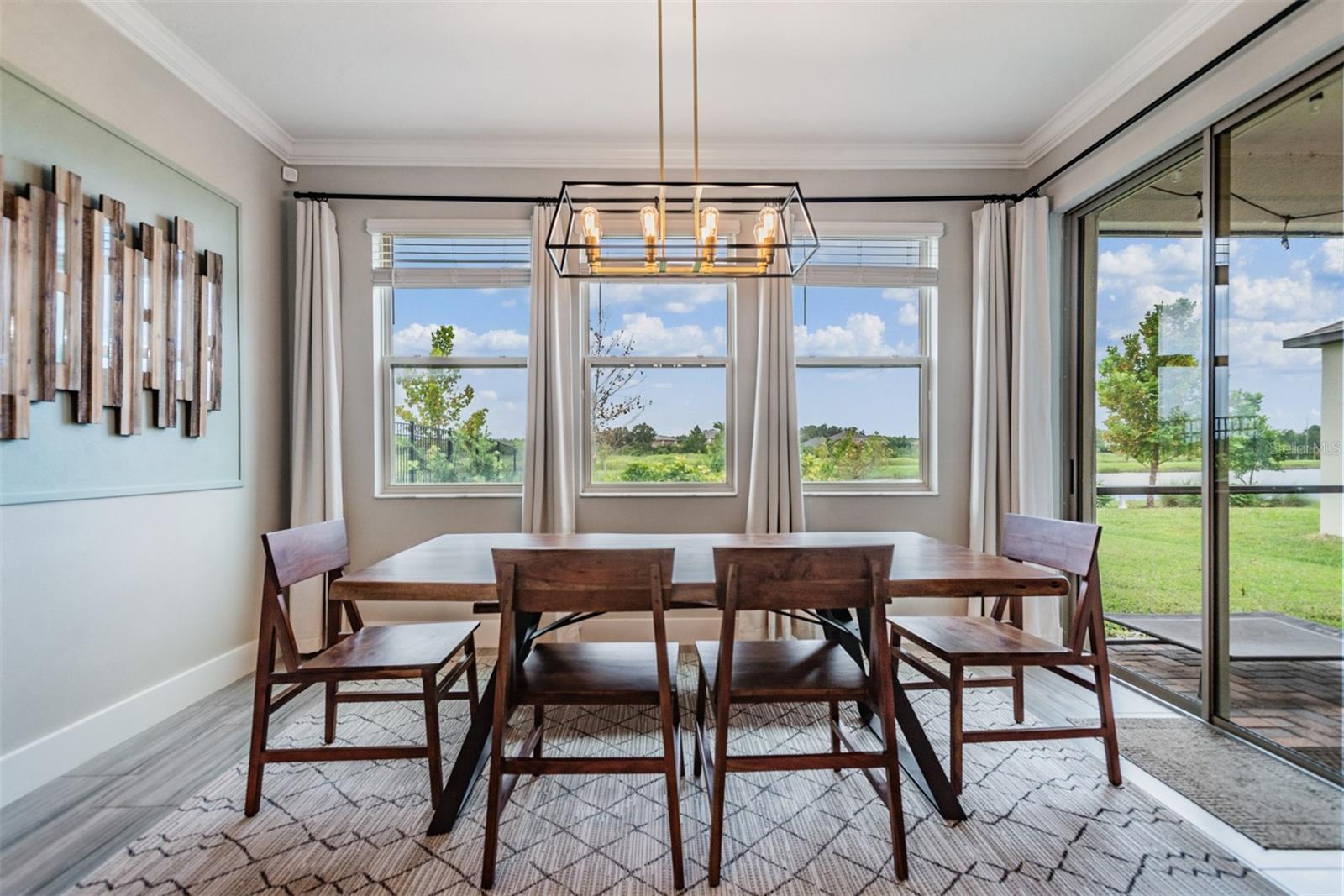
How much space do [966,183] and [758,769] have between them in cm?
335

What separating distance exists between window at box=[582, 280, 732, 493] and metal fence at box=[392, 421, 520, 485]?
20.7 inches

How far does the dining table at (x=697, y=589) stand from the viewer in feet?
5.72

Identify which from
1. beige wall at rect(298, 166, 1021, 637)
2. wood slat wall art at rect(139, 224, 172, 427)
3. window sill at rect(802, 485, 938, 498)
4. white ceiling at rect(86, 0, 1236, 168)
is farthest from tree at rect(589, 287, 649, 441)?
wood slat wall art at rect(139, 224, 172, 427)

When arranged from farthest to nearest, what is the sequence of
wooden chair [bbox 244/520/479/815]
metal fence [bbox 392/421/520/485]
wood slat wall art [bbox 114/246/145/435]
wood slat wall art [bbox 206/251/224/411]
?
1. metal fence [bbox 392/421/520/485]
2. wood slat wall art [bbox 206/251/224/411]
3. wood slat wall art [bbox 114/246/145/435]
4. wooden chair [bbox 244/520/479/815]

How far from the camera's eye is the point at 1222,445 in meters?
2.38

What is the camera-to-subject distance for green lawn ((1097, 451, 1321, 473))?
2.10m

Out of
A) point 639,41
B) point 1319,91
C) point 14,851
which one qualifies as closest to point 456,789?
point 14,851

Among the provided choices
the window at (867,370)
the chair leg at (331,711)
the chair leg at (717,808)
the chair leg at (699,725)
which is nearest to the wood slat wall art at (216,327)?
the chair leg at (331,711)

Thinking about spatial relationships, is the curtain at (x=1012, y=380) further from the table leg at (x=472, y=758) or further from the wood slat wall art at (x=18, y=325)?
the wood slat wall art at (x=18, y=325)

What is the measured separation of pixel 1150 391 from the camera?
2.77 meters

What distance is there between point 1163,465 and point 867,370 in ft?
4.80

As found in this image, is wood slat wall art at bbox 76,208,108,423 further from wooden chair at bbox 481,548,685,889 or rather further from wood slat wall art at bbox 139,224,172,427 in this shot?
wooden chair at bbox 481,548,685,889

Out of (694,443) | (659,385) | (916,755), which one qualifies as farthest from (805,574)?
(659,385)

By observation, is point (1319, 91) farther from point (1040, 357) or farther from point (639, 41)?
point (639, 41)
